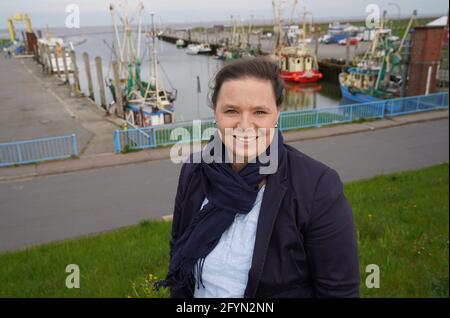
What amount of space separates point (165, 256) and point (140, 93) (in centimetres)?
579

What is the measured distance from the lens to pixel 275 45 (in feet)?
16.3

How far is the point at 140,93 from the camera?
937 centimetres

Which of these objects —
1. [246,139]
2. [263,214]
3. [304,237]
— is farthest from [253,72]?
[304,237]

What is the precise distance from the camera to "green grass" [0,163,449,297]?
3.80 m

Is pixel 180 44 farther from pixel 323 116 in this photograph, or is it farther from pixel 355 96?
pixel 355 96

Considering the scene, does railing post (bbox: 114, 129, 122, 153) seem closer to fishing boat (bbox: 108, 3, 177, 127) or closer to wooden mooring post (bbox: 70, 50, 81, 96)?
fishing boat (bbox: 108, 3, 177, 127)

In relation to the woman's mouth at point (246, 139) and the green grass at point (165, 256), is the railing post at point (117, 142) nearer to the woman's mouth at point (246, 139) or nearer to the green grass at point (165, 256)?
the green grass at point (165, 256)

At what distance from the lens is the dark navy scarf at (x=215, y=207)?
171 centimetres

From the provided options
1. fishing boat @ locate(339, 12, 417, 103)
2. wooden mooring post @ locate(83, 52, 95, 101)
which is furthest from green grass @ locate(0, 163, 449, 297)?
fishing boat @ locate(339, 12, 417, 103)

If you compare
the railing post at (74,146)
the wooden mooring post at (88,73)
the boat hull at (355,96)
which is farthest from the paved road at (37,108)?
the boat hull at (355,96)

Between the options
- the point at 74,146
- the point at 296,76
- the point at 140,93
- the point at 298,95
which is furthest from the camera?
the point at 298,95

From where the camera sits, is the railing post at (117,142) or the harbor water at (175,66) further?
the railing post at (117,142)
